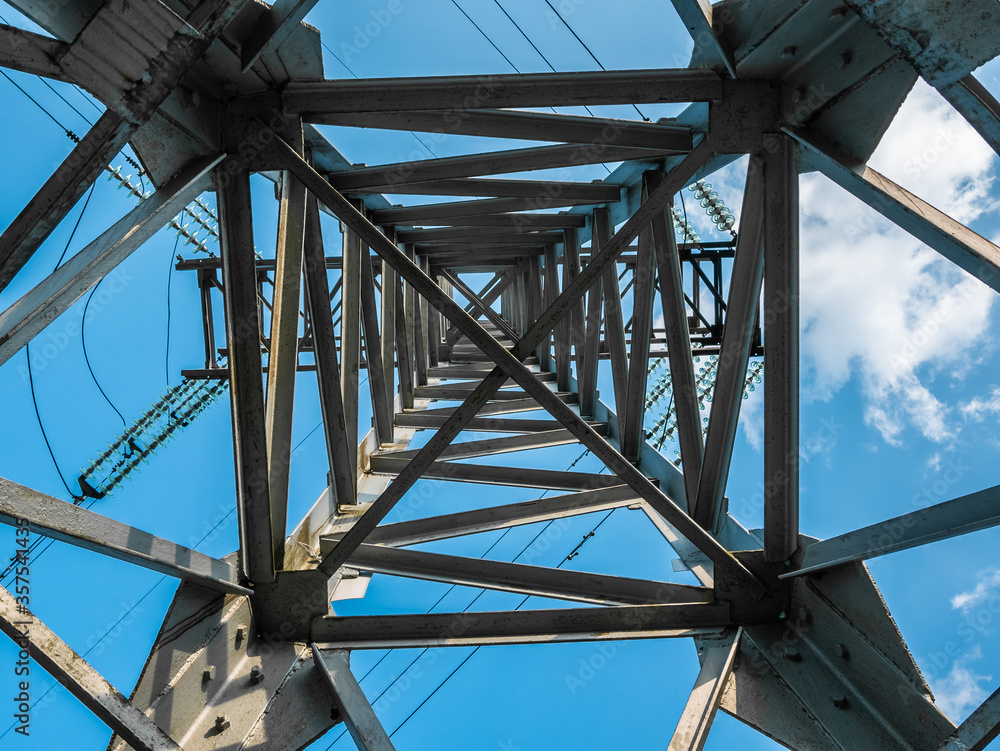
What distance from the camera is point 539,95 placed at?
3.75 meters

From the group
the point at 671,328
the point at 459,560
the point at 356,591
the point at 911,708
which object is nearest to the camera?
the point at 911,708

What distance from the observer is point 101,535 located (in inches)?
114

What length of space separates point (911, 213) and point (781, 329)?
33.7 inches

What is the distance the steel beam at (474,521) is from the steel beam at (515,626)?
128 cm

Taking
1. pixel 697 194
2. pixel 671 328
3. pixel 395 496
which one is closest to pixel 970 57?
pixel 671 328

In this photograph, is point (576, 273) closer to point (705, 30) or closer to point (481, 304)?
point (481, 304)

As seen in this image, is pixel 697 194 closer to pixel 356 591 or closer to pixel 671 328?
pixel 671 328

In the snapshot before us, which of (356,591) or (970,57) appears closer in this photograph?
(970,57)

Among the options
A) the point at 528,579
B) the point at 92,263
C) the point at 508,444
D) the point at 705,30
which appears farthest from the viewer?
the point at 508,444

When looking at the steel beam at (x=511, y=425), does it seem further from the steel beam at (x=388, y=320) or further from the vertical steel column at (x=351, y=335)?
the vertical steel column at (x=351, y=335)

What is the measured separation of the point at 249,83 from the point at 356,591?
3415 mm

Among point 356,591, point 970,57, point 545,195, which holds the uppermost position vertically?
point 545,195

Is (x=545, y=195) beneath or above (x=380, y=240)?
above

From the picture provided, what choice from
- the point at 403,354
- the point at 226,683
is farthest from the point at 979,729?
the point at 403,354
